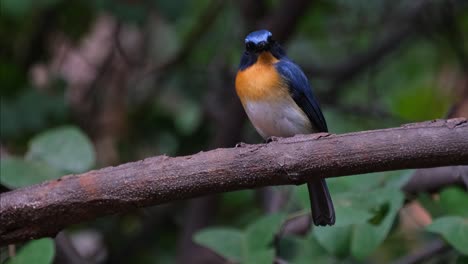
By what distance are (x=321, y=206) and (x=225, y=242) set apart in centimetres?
42

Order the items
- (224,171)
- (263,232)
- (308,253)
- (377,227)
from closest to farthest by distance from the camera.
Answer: (224,171) < (377,227) < (263,232) < (308,253)

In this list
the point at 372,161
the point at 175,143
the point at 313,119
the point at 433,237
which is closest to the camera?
the point at 372,161

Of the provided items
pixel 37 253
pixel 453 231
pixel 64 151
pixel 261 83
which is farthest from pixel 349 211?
pixel 64 151

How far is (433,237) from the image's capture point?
13.6 feet

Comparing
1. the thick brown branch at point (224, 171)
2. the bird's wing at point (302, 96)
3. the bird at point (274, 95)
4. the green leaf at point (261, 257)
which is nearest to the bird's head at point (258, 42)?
the bird at point (274, 95)

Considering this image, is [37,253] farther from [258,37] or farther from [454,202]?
[454,202]

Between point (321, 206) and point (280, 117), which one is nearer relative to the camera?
point (321, 206)

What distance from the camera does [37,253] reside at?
2791 millimetres

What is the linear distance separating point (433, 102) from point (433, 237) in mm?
790

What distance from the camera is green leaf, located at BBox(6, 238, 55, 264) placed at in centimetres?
276

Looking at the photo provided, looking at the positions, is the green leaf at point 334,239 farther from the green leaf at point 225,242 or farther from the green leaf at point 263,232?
the green leaf at point 225,242

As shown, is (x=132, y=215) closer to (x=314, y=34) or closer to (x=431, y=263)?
(x=314, y=34)

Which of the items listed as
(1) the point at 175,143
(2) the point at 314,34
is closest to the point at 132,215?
(1) the point at 175,143

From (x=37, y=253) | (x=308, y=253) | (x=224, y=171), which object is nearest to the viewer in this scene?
(x=224, y=171)
